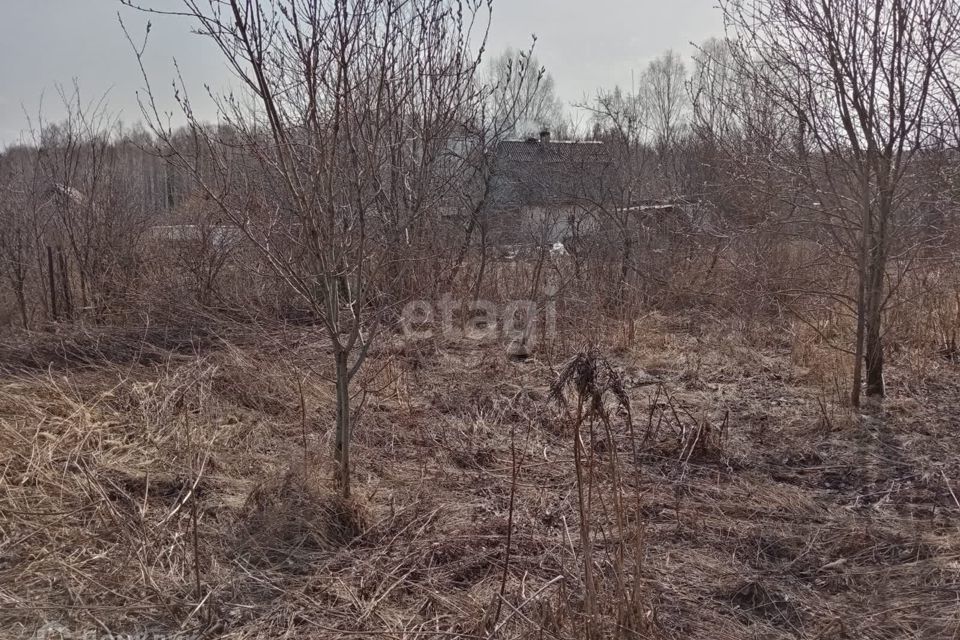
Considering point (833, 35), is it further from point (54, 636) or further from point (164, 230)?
point (164, 230)

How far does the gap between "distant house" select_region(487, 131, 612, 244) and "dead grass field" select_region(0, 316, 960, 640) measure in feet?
13.8

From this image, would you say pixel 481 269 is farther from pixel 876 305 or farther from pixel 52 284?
pixel 52 284

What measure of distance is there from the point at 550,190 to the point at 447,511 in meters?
7.10

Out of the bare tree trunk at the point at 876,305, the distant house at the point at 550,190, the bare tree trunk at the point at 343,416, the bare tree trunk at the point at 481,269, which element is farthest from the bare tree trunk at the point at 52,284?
the bare tree trunk at the point at 876,305

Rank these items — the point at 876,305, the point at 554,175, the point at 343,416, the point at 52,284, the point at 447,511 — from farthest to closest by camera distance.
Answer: the point at 554,175, the point at 52,284, the point at 876,305, the point at 447,511, the point at 343,416

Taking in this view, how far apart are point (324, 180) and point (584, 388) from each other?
1.70m

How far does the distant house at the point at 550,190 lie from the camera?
9.06m

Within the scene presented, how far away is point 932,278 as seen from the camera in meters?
6.00

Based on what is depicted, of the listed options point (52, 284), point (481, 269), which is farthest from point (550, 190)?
point (52, 284)

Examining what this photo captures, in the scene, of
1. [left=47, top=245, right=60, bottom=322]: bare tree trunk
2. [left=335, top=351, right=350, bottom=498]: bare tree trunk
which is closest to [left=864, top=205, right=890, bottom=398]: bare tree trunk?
[left=335, top=351, right=350, bottom=498]: bare tree trunk

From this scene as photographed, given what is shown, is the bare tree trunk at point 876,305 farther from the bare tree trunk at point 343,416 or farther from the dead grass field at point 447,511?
the bare tree trunk at point 343,416

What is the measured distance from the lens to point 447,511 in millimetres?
3199

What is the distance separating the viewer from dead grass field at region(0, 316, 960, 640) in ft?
7.65

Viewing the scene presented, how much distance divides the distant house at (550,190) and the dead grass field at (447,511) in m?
4.20
